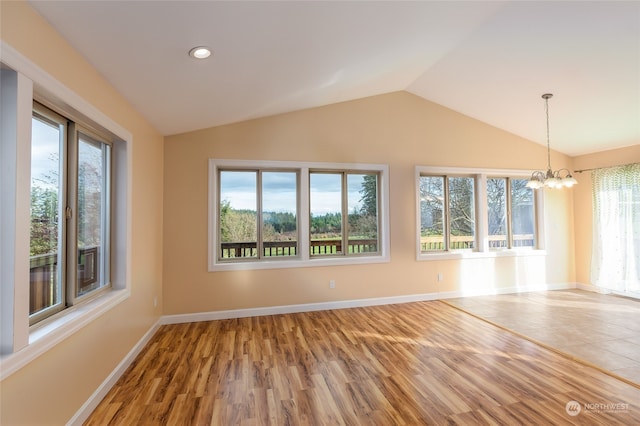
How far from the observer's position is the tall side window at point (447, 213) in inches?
195

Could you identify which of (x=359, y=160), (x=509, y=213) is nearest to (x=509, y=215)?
(x=509, y=213)

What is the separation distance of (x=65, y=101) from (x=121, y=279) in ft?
5.14

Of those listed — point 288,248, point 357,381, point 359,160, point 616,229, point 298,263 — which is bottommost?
point 357,381

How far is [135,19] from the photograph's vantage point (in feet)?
5.59

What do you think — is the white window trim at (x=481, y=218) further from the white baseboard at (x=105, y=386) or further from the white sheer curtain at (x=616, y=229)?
the white baseboard at (x=105, y=386)

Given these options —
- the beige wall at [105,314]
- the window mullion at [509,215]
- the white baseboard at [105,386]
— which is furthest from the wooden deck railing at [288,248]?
the window mullion at [509,215]

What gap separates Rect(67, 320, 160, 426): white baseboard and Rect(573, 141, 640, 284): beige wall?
705 centimetres

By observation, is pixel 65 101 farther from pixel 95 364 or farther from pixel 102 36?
pixel 95 364

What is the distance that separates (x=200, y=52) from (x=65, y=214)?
4.81 ft

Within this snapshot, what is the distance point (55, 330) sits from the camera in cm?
167

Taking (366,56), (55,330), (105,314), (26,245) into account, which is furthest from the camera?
(366,56)

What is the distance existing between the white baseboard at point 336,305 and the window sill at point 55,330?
159cm

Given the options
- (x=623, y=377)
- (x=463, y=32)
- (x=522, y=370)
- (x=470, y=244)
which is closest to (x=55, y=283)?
(x=522, y=370)

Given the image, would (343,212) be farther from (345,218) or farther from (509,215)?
(509,215)
